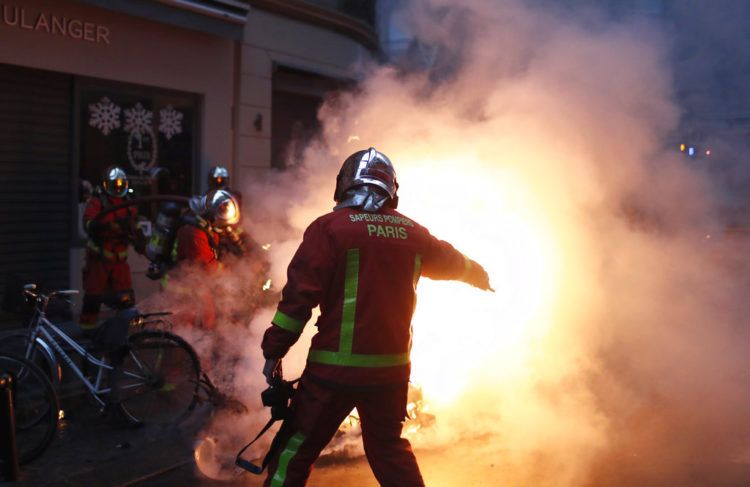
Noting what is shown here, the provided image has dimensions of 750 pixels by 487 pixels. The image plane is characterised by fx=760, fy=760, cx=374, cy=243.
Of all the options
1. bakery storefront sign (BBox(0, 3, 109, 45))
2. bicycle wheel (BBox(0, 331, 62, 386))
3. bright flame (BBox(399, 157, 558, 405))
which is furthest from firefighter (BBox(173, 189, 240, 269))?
bakery storefront sign (BBox(0, 3, 109, 45))

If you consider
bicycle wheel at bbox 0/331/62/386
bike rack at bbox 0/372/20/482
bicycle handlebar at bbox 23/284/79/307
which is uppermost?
bicycle handlebar at bbox 23/284/79/307

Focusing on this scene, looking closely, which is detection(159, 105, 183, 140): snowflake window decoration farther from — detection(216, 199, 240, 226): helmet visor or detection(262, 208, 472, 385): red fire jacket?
detection(262, 208, 472, 385): red fire jacket

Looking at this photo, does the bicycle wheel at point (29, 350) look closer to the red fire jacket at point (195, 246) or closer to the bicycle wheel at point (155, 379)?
the bicycle wheel at point (155, 379)

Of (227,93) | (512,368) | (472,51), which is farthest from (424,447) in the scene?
(227,93)

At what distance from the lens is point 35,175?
8023 millimetres

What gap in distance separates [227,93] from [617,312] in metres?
5.74

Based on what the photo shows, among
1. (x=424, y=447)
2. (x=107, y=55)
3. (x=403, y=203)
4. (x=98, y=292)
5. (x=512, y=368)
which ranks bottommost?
(x=424, y=447)

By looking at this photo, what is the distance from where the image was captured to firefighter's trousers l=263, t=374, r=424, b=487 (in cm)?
316

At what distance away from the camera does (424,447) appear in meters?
4.73

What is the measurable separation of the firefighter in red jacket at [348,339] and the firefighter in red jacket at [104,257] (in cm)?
303

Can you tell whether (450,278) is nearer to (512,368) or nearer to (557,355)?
(512,368)

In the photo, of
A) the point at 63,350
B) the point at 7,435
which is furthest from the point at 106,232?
the point at 7,435

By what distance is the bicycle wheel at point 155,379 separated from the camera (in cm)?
504

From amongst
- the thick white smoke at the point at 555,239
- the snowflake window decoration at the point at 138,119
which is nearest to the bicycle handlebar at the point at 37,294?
the thick white smoke at the point at 555,239
